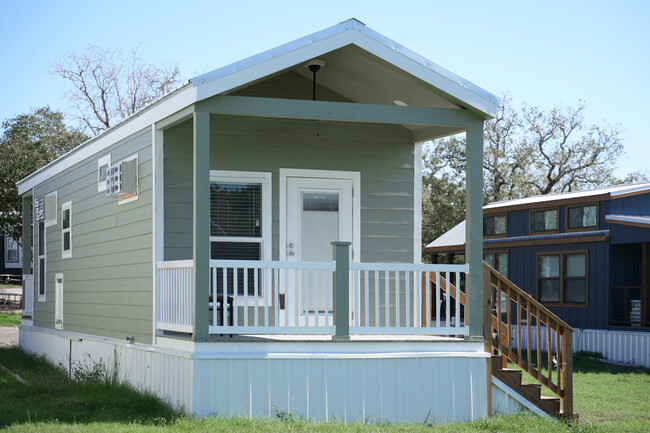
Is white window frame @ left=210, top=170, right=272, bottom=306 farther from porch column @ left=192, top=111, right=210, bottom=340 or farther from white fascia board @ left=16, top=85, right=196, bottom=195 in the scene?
porch column @ left=192, top=111, right=210, bottom=340

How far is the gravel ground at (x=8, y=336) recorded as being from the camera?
17.2 m

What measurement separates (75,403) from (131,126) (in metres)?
3.23

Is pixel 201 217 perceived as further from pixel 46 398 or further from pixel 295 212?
pixel 46 398

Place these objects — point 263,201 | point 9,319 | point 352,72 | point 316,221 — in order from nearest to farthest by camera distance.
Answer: point 352,72 → point 263,201 → point 316,221 → point 9,319

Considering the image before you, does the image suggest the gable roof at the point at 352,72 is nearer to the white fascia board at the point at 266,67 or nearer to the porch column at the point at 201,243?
the white fascia board at the point at 266,67

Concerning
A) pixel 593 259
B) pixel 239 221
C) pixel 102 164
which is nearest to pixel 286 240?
pixel 239 221

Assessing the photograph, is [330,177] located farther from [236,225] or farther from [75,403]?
[75,403]

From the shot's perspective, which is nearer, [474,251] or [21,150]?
[474,251]

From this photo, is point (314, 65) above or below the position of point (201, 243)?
above

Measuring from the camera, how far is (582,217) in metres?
18.4

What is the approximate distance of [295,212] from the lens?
9.84 metres

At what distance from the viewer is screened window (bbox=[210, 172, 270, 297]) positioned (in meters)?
9.57

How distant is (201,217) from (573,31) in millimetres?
26095

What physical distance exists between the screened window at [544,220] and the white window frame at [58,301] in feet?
37.1
